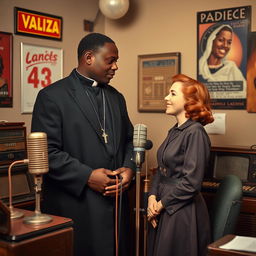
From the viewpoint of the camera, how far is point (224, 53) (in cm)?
388

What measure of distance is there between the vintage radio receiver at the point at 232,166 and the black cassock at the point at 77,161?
88cm

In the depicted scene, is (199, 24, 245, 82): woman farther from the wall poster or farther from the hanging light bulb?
the hanging light bulb

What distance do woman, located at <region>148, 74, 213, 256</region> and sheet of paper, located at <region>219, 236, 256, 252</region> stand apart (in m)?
0.74

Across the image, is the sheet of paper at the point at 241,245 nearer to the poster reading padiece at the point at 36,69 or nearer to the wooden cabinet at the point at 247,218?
the wooden cabinet at the point at 247,218

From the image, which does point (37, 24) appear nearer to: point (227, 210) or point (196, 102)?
point (196, 102)

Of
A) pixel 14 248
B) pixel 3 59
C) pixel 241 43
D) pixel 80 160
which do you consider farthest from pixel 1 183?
pixel 241 43

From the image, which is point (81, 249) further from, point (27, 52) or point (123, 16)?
point (123, 16)

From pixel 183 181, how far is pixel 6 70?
1.84 m

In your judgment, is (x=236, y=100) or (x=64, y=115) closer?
(x=64, y=115)

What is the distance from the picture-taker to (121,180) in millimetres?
2787

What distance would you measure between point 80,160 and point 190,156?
0.68m

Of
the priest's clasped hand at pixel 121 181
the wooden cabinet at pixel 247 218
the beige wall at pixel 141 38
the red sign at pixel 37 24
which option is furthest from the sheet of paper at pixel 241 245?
the red sign at pixel 37 24

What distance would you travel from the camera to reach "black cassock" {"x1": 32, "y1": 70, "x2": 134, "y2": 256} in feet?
8.91

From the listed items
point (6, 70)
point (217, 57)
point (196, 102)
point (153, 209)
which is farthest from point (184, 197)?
point (6, 70)
